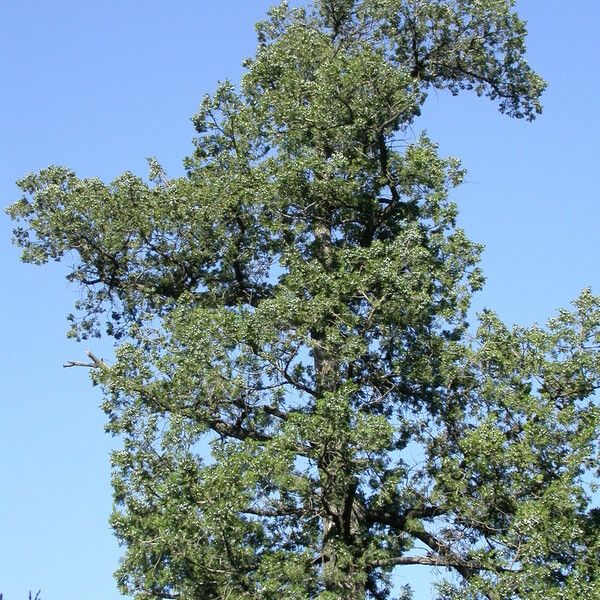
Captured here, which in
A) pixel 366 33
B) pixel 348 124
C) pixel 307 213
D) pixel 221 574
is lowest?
pixel 221 574

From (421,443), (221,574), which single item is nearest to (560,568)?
(421,443)

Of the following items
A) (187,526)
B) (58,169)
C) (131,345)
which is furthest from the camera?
(58,169)

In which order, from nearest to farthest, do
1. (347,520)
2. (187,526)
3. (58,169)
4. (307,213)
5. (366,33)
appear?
1. (187,526)
2. (347,520)
3. (307,213)
4. (58,169)
5. (366,33)

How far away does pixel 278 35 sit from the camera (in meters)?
21.5

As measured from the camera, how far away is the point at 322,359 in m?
16.9

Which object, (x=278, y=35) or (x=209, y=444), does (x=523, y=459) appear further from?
(x=278, y=35)

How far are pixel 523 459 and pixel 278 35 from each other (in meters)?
10.3

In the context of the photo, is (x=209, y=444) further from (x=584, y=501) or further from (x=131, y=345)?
(x=584, y=501)

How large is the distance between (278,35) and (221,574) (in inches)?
440

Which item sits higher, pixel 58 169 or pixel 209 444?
pixel 58 169

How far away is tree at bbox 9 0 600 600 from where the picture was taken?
585 inches

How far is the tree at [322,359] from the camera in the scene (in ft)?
48.7

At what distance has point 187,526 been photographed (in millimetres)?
14500

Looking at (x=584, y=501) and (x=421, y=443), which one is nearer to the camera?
(x=584, y=501)
